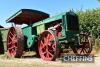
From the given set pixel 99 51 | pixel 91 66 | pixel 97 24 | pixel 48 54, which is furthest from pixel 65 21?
pixel 97 24

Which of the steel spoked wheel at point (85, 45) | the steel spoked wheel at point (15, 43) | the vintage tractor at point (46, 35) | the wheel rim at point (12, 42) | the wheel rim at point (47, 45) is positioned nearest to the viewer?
the wheel rim at point (47, 45)

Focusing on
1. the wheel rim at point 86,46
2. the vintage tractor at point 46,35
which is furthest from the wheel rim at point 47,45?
the wheel rim at point 86,46

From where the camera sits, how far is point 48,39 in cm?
1485

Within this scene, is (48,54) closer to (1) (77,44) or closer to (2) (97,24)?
(1) (77,44)

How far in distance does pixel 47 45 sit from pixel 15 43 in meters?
2.30

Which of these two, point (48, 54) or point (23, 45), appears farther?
point (23, 45)

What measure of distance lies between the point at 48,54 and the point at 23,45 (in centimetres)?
173

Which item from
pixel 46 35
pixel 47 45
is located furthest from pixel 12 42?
pixel 47 45

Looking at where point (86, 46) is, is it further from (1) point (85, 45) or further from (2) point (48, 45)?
(2) point (48, 45)

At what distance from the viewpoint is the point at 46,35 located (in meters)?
15.1

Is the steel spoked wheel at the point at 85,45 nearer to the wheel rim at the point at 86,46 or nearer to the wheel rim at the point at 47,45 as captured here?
the wheel rim at the point at 86,46

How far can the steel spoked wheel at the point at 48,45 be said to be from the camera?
14.2m

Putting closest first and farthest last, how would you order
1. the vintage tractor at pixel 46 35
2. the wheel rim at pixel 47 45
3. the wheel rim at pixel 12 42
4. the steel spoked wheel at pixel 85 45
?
the wheel rim at pixel 47 45, the vintage tractor at pixel 46 35, the steel spoked wheel at pixel 85 45, the wheel rim at pixel 12 42

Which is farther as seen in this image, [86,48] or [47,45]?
[86,48]
